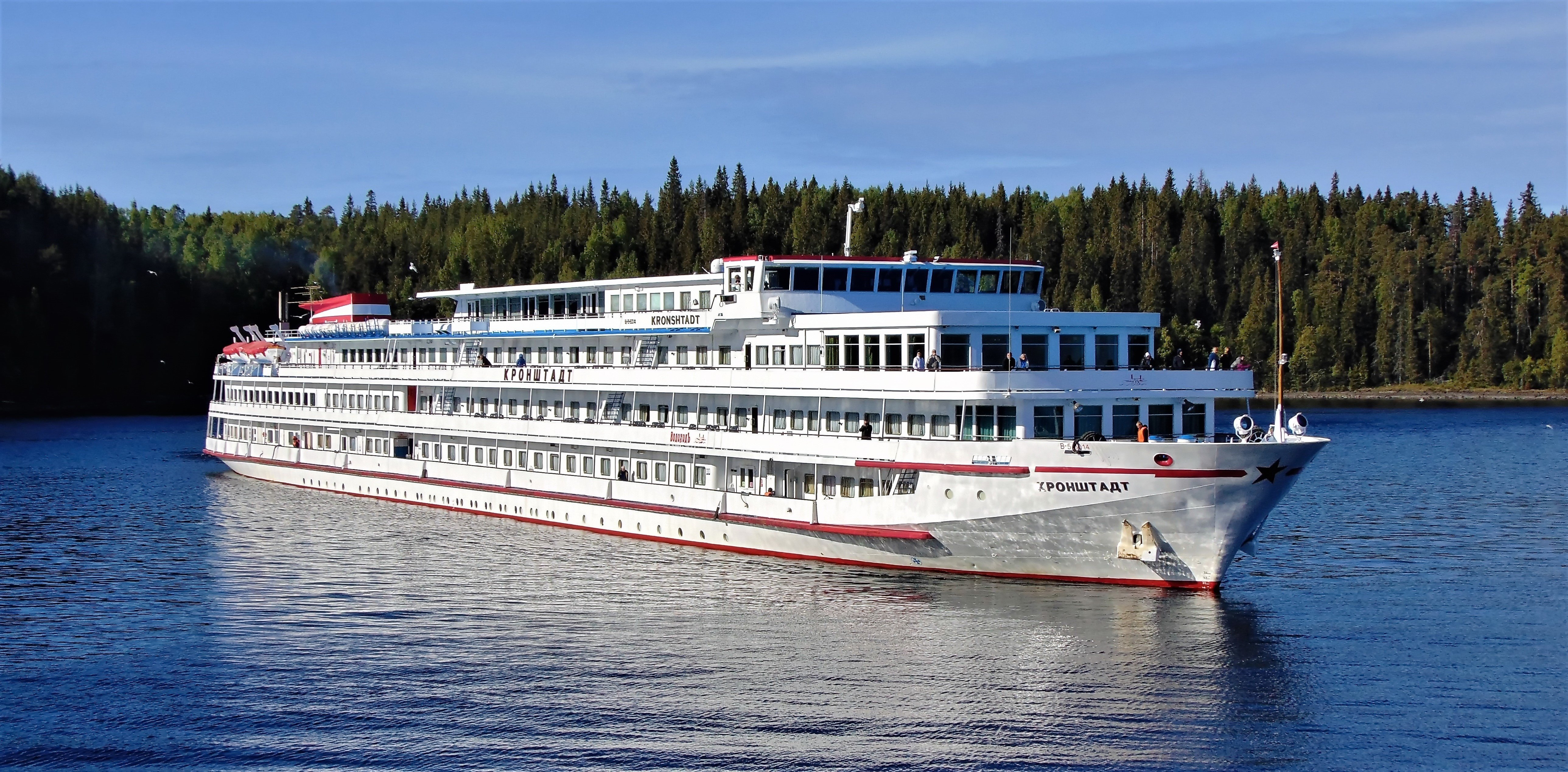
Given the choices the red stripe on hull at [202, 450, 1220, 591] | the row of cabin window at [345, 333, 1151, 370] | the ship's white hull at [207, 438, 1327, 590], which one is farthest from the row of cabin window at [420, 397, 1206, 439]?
the red stripe on hull at [202, 450, 1220, 591]

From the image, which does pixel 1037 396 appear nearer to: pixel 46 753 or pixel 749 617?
pixel 749 617

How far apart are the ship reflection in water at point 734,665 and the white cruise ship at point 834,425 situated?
1482mm

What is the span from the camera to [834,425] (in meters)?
39.0

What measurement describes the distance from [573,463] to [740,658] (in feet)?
67.1

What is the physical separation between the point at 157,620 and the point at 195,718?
8753mm

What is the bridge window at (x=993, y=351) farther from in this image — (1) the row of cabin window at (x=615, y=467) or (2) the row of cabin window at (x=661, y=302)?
(2) the row of cabin window at (x=661, y=302)

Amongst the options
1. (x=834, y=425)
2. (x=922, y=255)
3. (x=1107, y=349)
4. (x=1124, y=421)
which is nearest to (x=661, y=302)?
(x=834, y=425)

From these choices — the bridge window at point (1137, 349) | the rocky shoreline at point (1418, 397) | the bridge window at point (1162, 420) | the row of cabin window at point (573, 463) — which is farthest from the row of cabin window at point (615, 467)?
the rocky shoreline at point (1418, 397)

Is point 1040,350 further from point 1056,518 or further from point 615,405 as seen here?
point 615,405

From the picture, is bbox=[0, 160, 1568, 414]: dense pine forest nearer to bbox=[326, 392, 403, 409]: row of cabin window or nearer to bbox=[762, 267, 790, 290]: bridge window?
bbox=[326, 392, 403, 409]: row of cabin window

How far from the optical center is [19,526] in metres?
51.0

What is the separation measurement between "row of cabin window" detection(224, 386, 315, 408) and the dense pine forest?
5934cm

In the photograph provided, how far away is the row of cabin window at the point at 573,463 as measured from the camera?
43.4 meters

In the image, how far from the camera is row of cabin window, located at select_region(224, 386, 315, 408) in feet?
208
